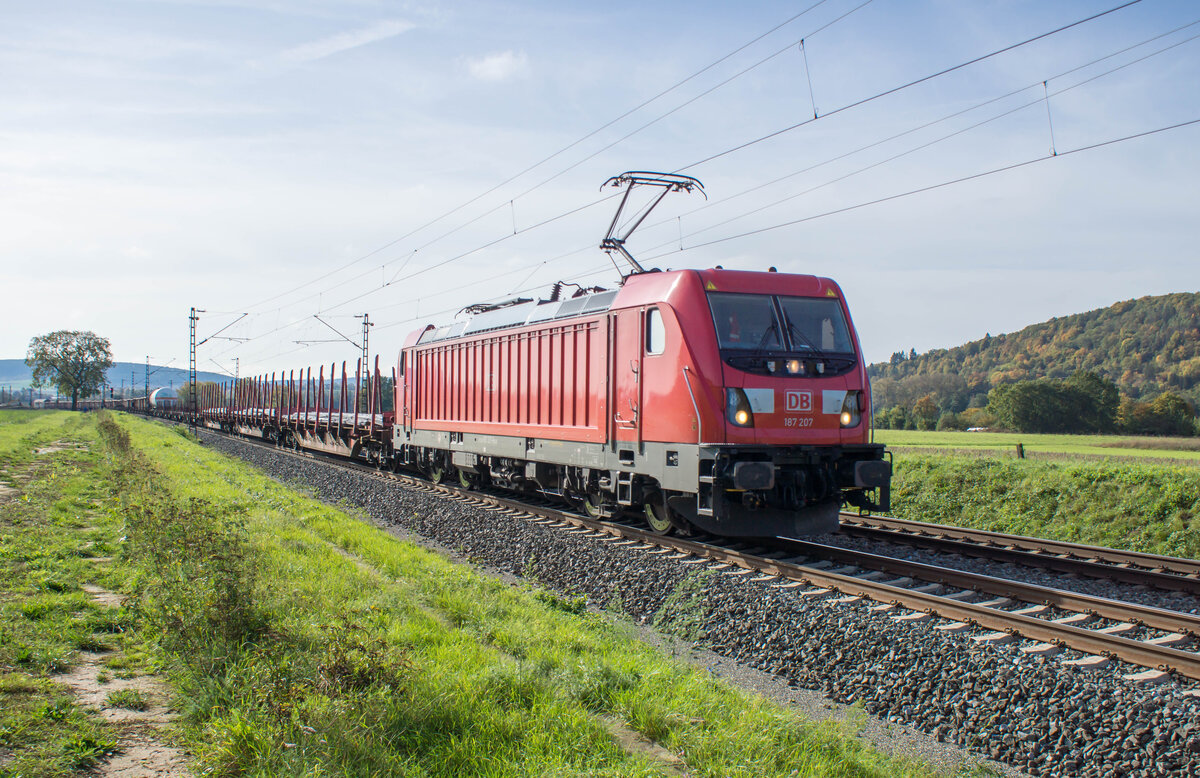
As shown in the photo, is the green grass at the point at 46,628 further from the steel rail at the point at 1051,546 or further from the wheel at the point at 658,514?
the steel rail at the point at 1051,546

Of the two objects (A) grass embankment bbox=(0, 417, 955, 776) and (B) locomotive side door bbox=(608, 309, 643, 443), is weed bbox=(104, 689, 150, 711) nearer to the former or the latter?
(A) grass embankment bbox=(0, 417, 955, 776)

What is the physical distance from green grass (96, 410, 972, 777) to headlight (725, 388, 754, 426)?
11.0 feet

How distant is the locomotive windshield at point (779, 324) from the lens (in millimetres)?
10070

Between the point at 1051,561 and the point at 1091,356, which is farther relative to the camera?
the point at 1091,356

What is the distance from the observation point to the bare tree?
349ft

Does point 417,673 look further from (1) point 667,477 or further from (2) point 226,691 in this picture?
(1) point 667,477

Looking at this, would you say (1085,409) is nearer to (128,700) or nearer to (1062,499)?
(1062,499)

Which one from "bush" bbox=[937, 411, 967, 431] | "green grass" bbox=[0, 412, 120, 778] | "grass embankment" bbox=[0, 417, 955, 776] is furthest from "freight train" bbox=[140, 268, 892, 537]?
"bush" bbox=[937, 411, 967, 431]

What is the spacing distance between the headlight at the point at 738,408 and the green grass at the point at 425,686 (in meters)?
3.35

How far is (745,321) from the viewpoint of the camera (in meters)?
10.2

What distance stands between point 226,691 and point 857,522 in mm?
10770

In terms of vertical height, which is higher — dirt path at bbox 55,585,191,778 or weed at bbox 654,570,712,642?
dirt path at bbox 55,585,191,778

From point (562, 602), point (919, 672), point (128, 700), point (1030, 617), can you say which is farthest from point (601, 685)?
point (1030, 617)

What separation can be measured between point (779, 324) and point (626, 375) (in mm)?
2319
